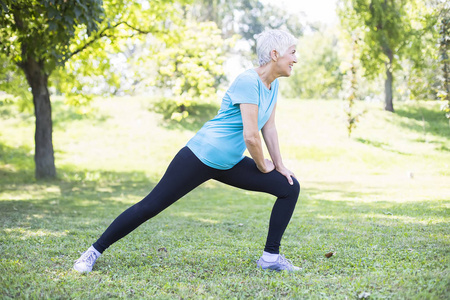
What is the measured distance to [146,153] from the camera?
19.8 metres

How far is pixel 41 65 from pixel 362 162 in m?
12.8

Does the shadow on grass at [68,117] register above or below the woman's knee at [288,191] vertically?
above

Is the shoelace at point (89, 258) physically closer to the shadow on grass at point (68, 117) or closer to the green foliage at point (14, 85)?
the green foliage at point (14, 85)

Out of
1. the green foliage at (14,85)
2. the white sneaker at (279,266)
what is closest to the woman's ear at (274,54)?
the white sneaker at (279,266)

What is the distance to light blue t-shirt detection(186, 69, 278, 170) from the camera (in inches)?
146

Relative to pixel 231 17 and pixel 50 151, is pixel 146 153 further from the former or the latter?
pixel 231 17

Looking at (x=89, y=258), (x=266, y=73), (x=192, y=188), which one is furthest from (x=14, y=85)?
(x=266, y=73)

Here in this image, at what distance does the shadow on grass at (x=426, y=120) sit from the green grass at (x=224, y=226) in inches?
78.9

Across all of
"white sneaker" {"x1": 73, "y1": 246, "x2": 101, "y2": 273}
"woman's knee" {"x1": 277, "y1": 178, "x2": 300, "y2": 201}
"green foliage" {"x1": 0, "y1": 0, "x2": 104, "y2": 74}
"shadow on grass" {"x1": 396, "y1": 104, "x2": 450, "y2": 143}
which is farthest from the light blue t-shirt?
"shadow on grass" {"x1": 396, "y1": 104, "x2": 450, "y2": 143}

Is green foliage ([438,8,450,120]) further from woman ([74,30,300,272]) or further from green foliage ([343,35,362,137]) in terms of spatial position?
green foliage ([343,35,362,137])

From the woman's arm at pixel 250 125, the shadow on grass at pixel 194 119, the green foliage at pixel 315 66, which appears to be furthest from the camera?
the green foliage at pixel 315 66

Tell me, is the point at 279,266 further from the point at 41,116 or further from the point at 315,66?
the point at 315,66

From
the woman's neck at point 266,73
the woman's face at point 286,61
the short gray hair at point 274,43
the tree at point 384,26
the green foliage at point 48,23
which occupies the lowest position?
the woman's neck at point 266,73

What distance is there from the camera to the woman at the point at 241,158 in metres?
3.72
